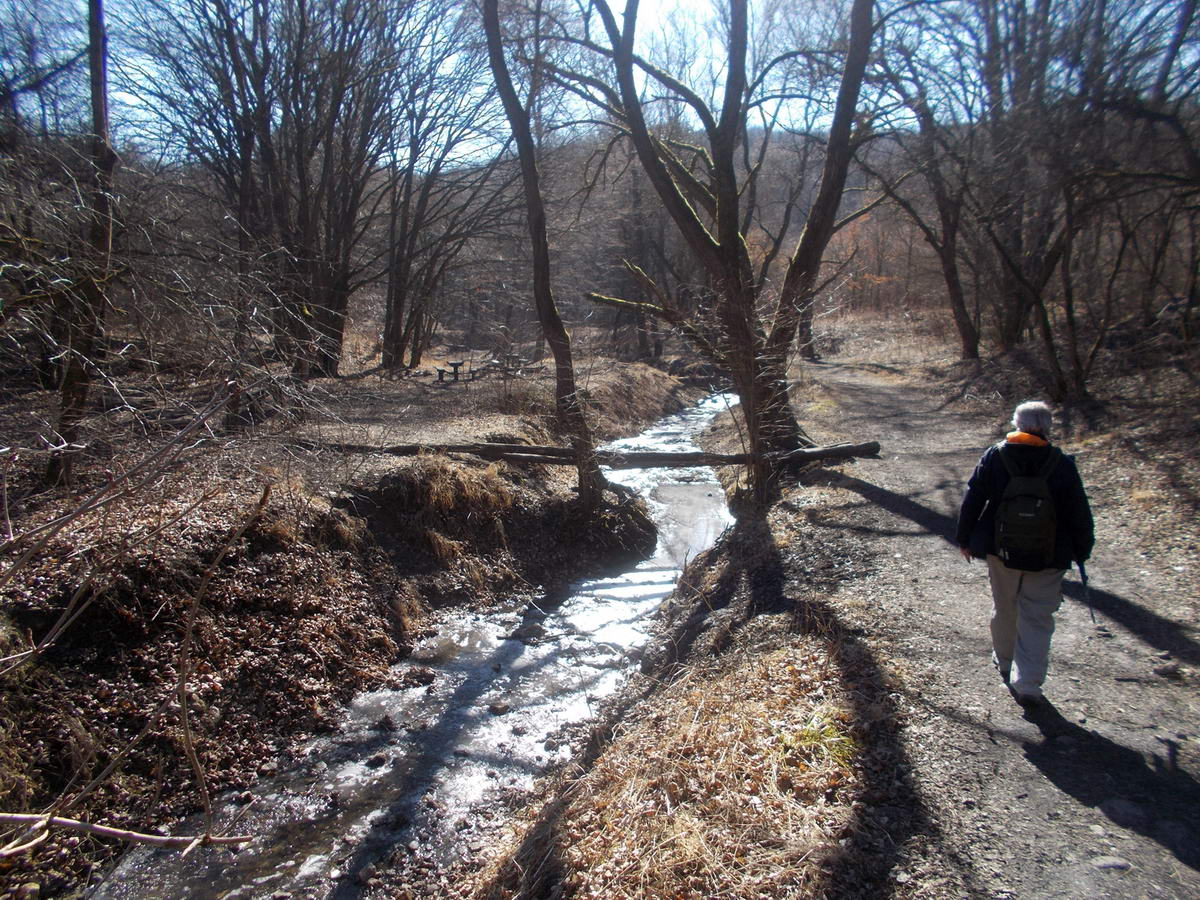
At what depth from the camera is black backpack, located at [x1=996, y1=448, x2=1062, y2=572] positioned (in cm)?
428

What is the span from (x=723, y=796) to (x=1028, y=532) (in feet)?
7.94

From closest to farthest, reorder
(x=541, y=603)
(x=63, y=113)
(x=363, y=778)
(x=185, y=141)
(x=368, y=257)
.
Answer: (x=363, y=778) → (x=541, y=603) → (x=63, y=113) → (x=185, y=141) → (x=368, y=257)

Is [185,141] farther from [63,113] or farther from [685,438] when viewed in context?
[685,438]

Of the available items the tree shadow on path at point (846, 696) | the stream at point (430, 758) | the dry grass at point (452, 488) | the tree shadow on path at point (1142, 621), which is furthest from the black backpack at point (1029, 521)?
the dry grass at point (452, 488)

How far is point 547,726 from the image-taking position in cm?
669

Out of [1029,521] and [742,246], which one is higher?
[742,246]

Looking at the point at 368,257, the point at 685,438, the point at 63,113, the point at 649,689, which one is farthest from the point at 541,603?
the point at 368,257

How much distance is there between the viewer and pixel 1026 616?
4.47 meters

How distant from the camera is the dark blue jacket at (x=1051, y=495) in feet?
14.1

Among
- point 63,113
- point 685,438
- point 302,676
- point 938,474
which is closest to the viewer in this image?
point 302,676

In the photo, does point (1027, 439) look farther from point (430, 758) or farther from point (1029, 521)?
point (430, 758)

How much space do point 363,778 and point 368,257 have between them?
2114cm

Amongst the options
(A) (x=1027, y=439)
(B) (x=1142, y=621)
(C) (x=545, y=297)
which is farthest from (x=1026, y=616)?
(C) (x=545, y=297)

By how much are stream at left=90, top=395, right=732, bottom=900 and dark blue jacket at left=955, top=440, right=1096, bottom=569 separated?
375 cm
